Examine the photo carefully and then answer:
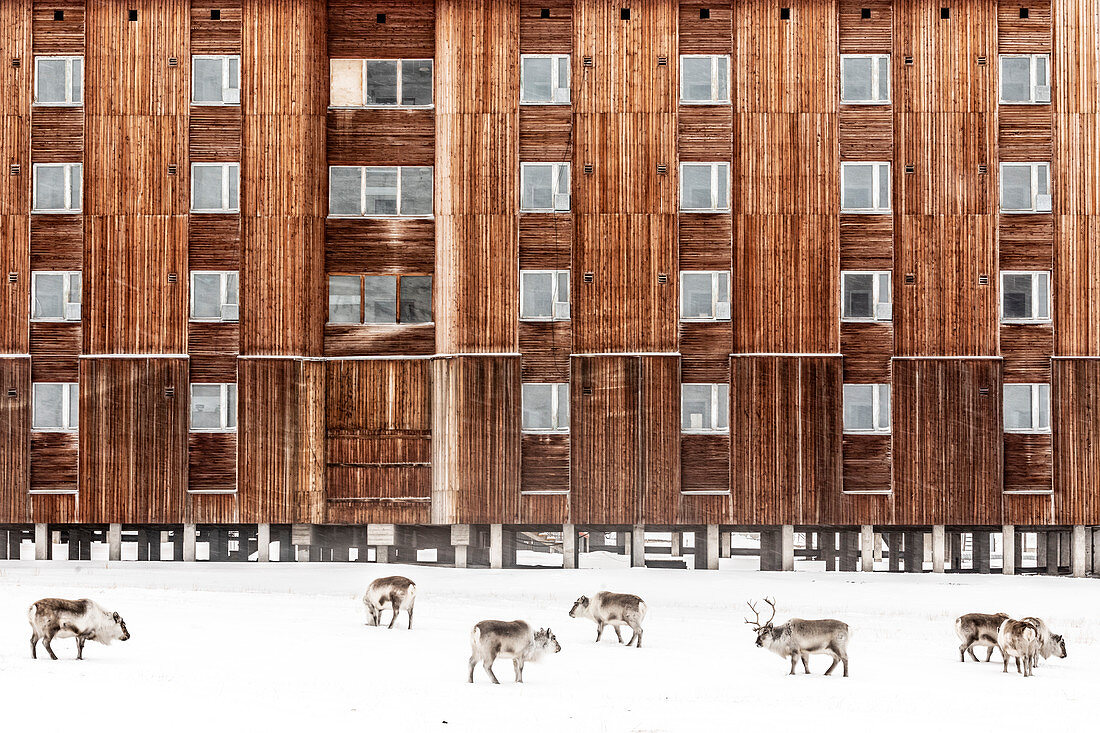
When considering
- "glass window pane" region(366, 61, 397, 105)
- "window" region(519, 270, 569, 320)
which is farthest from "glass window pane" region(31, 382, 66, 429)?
"window" region(519, 270, 569, 320)

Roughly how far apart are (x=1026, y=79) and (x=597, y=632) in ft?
87.0

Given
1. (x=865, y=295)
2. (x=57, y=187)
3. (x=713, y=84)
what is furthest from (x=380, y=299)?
(x=865, y=295)

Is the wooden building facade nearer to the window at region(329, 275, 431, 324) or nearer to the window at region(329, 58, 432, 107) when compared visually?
the window at region(329, 275, 431, 324)

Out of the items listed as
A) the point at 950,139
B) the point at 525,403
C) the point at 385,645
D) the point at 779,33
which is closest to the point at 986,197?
the point at 950,139

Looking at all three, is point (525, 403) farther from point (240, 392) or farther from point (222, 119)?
point (222, 119)

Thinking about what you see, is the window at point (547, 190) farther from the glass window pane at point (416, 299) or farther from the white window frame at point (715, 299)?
the white window frame at point (715, 299)

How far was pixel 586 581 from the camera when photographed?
37188 millimetres

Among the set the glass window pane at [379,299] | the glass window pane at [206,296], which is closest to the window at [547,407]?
the glass window pane at [379,299]

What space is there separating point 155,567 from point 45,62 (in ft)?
54.9

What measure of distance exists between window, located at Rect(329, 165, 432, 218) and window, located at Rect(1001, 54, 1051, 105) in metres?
18.9

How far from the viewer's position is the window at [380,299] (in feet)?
134

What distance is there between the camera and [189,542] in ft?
135

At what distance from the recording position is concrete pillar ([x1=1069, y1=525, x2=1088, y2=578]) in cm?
4066

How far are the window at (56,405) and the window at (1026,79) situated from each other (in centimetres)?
3139
